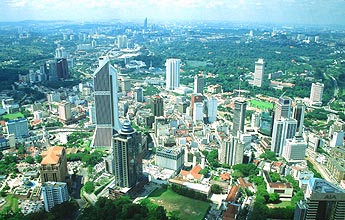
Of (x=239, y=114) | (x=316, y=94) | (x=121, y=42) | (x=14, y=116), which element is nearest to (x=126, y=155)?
(x=239, y=114)

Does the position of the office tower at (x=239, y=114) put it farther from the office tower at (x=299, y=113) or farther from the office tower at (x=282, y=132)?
the office tower at (x=299, y=113)

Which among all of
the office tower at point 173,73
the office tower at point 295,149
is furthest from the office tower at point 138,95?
the office tower at point 295,149

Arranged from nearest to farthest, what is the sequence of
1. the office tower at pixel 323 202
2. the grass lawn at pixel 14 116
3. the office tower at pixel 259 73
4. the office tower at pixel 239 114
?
the office tower at pixel 323 202
the office tower at pixel 239 114
the grass lawn at pixel 14 116
the office tower at pixel 259 73

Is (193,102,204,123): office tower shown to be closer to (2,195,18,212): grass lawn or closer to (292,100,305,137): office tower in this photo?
(292,100,305,137): office tower

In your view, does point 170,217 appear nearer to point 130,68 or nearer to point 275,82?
point 275,82

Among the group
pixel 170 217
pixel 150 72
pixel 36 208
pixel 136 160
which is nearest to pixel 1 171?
pixel 36 208

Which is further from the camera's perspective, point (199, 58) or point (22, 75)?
point (199, 58)

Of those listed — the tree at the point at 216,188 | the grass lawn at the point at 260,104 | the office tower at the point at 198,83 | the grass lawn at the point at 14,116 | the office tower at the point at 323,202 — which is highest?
the office tower at the point at 323,202
